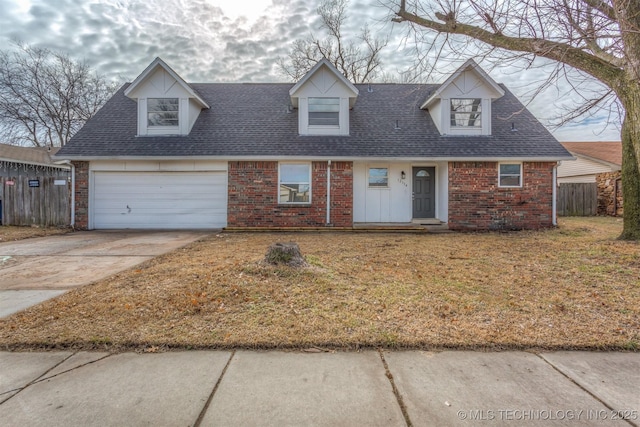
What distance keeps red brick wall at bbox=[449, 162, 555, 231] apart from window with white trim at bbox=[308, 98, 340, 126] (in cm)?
459

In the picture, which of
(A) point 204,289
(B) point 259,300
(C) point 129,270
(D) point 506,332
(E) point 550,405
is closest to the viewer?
(E) point 550,405

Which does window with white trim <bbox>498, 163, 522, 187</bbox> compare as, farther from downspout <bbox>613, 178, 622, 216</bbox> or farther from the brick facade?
downspout <bbox>613, 178, 622, 216</bbox>

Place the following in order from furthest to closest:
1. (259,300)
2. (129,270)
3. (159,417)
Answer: (129,270), (259,300), (159,417)

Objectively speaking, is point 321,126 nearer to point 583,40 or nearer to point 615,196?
point 583,40

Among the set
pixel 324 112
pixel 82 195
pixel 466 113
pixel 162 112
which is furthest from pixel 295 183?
pixel 82 195

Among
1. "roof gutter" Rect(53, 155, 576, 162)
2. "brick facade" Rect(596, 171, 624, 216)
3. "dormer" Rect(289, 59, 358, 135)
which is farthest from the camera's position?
"brick facade" Rect(596, 171, 624, 216)

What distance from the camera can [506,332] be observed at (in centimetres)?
292

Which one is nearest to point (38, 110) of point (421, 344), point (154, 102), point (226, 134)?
point (154, 102)

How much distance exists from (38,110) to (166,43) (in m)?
13.6

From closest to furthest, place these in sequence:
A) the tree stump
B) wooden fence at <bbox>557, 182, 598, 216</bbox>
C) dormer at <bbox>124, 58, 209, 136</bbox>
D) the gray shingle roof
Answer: the tree stump, the gray shingle roof, dormer at <bbox>124, 58, 209, 136</bbox>, wooden fence at <bbox>557, 182, 598, 216</bbox>

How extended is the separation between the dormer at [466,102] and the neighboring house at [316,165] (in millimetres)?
36

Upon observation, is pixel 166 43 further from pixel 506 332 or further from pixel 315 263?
pixel 506 332

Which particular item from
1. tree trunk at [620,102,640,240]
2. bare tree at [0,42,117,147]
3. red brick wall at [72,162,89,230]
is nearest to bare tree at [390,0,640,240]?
tree trunk at [620,102,640,240]

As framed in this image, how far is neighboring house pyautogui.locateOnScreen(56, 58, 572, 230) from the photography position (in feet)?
35.3
